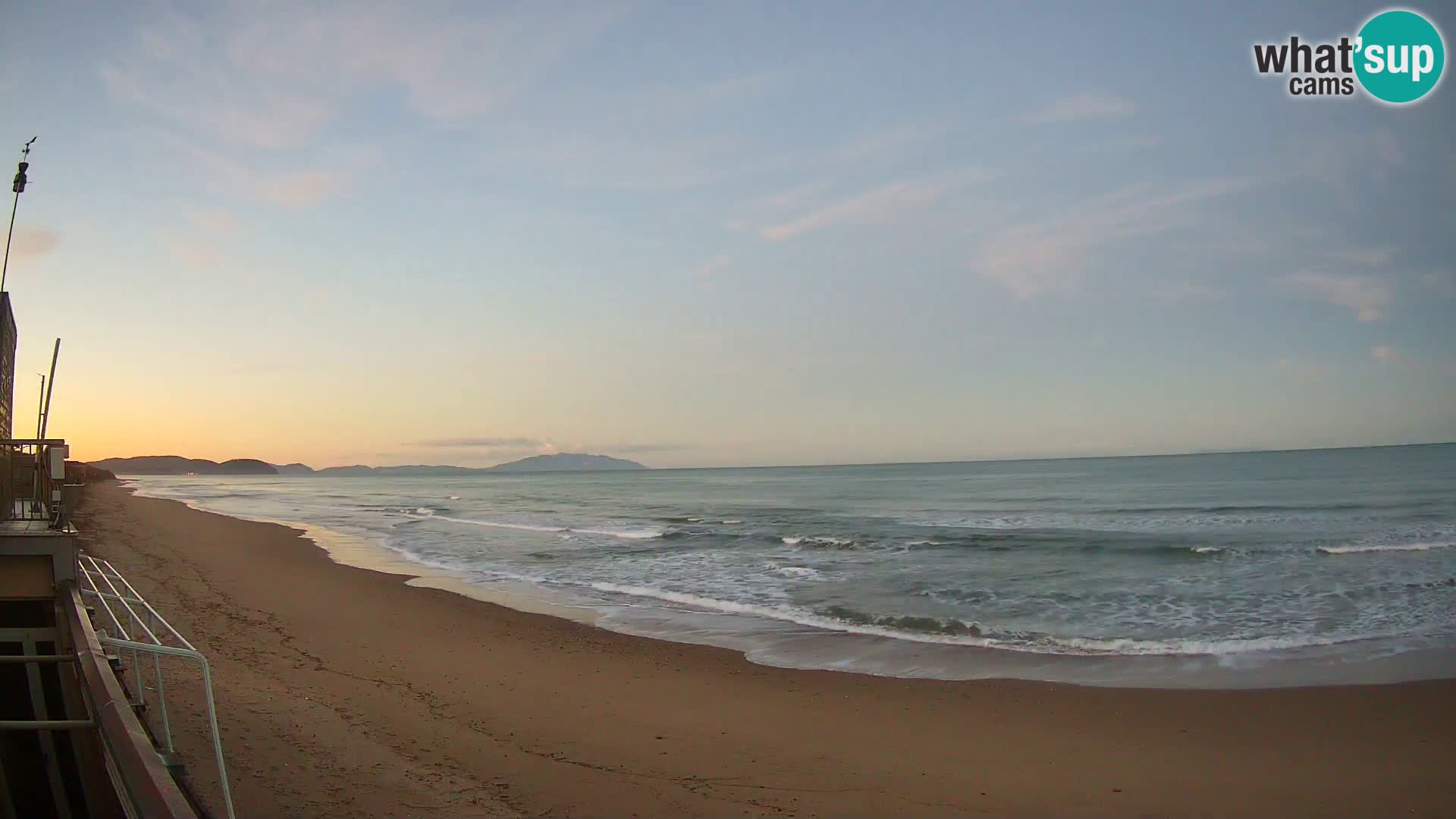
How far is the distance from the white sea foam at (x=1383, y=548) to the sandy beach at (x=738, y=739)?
13.5 m

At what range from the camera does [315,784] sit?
5914 millimetres

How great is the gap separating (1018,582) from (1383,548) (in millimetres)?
11322

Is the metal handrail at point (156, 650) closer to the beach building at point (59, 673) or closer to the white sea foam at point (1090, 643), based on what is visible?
the beach building at point (59, 673)

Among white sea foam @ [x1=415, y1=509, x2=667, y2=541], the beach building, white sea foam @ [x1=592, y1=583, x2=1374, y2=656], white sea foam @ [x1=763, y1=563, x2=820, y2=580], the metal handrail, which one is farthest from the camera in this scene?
white sea foam @ [x1=415, y1=509, x2=667, y2=541]

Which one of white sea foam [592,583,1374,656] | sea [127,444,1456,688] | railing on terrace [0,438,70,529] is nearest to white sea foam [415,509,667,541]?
sea [127,444,1456,688]

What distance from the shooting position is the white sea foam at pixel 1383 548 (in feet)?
66.3

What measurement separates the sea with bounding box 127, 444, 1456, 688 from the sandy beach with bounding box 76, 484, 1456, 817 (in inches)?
47.4

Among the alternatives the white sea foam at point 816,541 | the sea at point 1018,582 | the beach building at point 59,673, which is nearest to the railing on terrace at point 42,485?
the beach building at point 59,673

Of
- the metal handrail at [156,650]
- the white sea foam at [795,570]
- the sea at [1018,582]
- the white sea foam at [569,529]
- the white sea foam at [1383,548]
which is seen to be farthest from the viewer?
the white sea foam at [569,529]

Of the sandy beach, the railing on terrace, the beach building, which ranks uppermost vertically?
the railing on terrace

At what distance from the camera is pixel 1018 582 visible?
679 inches

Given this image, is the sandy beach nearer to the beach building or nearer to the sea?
the beach building

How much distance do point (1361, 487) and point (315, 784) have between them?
55.2 metres

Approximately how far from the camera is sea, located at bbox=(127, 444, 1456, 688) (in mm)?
10820
